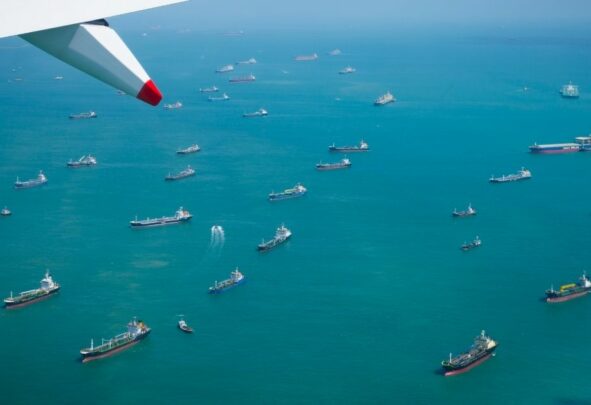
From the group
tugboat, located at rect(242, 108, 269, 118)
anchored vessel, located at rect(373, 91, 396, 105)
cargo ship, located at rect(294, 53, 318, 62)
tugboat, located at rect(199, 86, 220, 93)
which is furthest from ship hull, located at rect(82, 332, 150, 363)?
cargo ship, located at rect(294, 53, 318, 62)

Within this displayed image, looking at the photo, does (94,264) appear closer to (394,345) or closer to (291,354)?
(291,354)

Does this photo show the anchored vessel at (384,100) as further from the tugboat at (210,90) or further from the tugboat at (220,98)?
the tugboat at (210,90)

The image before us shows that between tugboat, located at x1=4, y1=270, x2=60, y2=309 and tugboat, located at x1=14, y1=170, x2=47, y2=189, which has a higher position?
tugboat, located at x1=4, y1=270, x2=60, y2=309

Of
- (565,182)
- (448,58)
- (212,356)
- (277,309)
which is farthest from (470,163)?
(448,58)

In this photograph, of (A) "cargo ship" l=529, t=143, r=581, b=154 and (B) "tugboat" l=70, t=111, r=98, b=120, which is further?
(B) "tugboat" l=70, t=111, r=98, b=120

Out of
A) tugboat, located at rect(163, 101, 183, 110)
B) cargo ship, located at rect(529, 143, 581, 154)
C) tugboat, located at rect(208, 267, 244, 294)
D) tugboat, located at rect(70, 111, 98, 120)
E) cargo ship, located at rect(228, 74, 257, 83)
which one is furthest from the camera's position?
cargo ship, located at rect(228, 74, 257, 83)

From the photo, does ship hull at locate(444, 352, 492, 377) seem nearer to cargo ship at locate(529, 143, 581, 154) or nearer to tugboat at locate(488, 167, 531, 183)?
tugboat at locate(488, 167, 531, 183)
